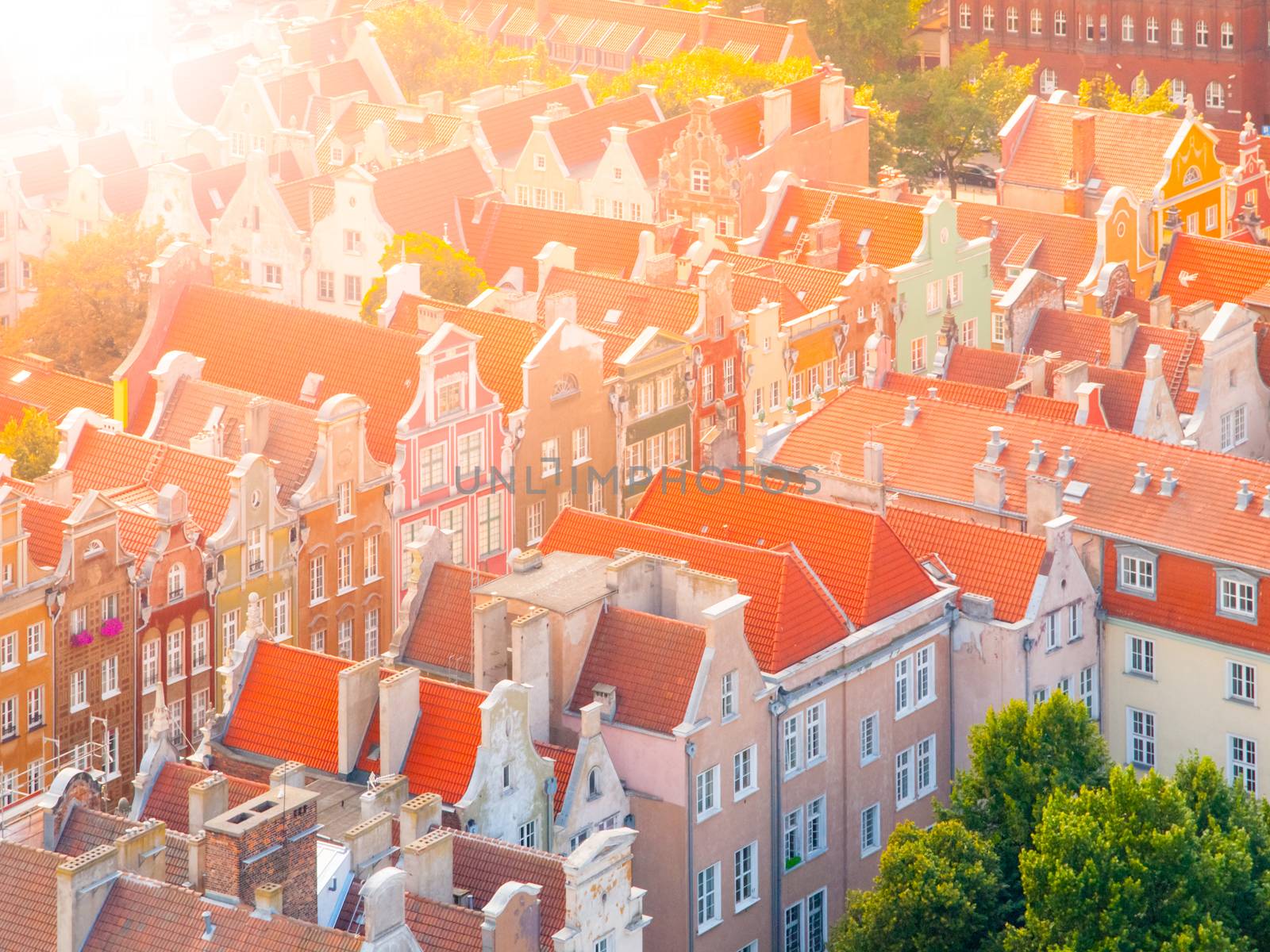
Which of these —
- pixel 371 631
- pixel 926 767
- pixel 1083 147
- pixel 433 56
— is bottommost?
pixel 926 767

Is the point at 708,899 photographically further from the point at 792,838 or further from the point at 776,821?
the point at 792,838

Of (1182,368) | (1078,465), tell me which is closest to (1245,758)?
(1078,465)

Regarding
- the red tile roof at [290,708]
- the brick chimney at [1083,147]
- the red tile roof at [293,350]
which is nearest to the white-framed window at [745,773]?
the red tile roof at [290,708]

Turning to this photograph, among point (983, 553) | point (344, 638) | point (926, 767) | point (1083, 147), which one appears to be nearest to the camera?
point (926, 767)

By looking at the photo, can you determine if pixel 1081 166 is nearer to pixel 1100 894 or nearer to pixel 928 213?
pixel 928 213

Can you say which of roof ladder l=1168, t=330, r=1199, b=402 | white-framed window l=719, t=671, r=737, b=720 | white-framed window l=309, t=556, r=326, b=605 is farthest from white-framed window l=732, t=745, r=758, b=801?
roof ladder l=1168, t=330, r=1199, b=402

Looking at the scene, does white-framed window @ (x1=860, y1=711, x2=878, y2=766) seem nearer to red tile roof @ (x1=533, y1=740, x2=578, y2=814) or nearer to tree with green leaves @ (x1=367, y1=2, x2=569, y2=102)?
red tile roof @ (x1=533, y1=740, x2=578, y2=814)
